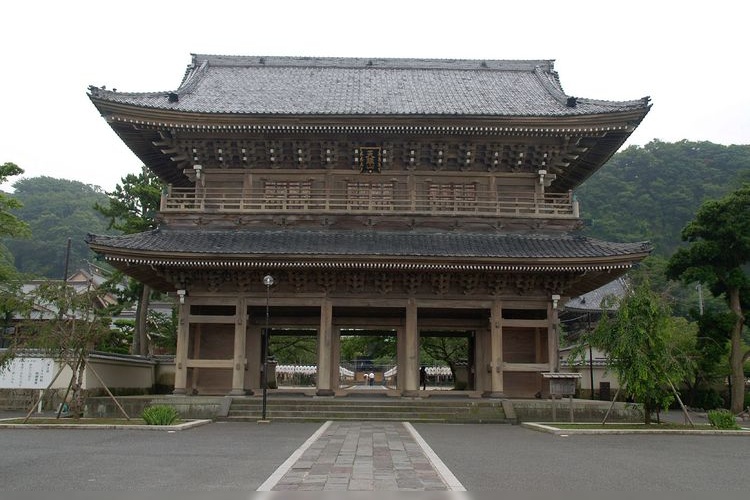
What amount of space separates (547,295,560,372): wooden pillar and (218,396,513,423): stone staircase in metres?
2.77

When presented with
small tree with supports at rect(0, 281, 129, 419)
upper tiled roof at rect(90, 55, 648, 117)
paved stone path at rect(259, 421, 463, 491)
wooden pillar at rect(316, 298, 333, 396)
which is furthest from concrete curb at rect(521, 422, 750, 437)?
small tree with supports at rect(0, 281, 129, 419)

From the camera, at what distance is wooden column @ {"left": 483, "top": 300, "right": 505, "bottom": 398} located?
21.8 metres

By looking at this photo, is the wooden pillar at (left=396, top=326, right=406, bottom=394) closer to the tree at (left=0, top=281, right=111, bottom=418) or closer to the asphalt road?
the asphalt road

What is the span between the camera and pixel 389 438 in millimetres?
14430

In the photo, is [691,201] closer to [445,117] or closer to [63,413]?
[445,117]

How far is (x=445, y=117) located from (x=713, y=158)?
83387mm

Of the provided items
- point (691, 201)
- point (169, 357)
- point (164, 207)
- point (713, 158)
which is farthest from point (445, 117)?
point (713, 158)

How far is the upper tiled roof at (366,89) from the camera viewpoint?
23.9 m

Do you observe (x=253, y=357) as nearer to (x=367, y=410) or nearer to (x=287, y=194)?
(x=367, y=410)

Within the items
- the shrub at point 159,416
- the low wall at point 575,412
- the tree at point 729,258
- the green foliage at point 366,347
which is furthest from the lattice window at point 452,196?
the green foliage at point 366,347

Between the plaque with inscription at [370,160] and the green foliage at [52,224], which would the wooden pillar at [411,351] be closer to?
the plaque with inscription at [370,160]

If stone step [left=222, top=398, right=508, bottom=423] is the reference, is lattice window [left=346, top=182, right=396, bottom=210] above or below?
above

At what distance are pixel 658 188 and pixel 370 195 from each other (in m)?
76.0

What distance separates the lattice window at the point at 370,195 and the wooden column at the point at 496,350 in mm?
5578
